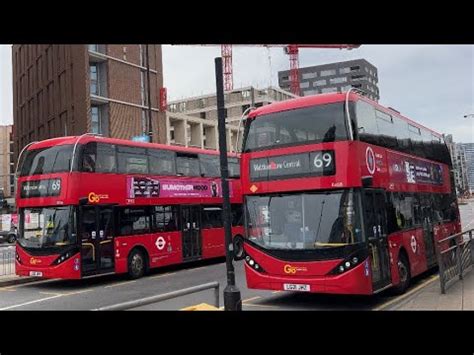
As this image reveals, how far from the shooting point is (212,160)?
19438 mm

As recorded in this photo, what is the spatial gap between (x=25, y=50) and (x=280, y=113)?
58.6 metres

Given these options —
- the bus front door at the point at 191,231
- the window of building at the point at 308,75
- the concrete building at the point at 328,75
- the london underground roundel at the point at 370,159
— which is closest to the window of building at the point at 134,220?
the bus front door at the point at 191,231

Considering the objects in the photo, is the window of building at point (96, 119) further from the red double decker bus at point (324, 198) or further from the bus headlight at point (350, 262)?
the bus headlight at point (350, 262)

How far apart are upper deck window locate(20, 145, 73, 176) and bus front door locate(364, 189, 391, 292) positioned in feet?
26.7

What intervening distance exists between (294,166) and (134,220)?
7349 mm

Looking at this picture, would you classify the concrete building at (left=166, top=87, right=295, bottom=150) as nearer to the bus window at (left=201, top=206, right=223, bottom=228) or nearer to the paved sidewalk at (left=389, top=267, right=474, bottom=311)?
Answer: the bus window at (left=201, top=206, right=223, bottom=228)

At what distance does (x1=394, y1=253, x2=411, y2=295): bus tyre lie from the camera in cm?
1112

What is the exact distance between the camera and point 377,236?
33.2ft

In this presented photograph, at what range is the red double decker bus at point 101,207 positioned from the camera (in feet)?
46.1

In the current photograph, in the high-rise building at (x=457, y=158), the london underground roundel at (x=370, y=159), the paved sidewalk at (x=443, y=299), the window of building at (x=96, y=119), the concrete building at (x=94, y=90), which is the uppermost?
the concrete building at (x=94, y=90)

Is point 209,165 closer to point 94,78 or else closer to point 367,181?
point 367,181

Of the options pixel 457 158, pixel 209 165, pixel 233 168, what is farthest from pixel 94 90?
pixel 457 158

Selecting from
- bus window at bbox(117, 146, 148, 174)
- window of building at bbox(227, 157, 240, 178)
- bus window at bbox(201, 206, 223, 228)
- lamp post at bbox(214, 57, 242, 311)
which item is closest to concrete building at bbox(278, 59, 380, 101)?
window of building at bbox(227, 157, 240, 178)

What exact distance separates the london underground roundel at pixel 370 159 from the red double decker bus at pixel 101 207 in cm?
776
